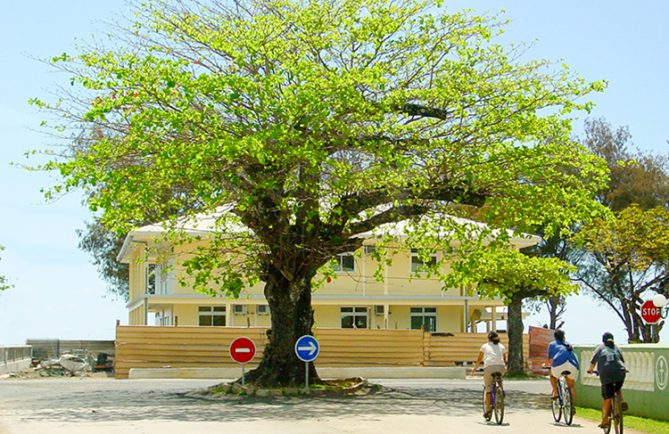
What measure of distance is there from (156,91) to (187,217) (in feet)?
14.5

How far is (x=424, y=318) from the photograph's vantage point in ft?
177

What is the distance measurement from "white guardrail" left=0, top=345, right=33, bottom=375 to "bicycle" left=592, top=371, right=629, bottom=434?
108ft

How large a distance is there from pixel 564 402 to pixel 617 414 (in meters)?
2.67

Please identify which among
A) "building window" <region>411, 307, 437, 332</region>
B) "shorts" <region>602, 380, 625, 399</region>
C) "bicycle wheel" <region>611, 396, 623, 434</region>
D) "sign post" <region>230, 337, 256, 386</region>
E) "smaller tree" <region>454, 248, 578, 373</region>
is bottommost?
"bicycle wheel" <region>611, 396, 623, 434</region>

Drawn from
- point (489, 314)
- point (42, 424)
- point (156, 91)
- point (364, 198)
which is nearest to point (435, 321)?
point (489, 314)

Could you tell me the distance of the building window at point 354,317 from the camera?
53594 millimetres

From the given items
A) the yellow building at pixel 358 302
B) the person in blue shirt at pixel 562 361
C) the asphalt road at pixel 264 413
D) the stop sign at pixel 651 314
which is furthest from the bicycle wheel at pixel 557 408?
the yellow building at pixel 358 302

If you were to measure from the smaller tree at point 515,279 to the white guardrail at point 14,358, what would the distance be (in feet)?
66.0

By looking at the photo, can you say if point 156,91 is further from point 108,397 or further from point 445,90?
point 108,397

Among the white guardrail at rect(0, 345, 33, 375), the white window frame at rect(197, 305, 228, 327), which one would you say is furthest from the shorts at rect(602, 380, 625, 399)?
the white window frame at rect(197, 305, 228, 327)

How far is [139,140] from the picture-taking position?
971 inches

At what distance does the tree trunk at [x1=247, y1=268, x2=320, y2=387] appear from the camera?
2933 centimetres

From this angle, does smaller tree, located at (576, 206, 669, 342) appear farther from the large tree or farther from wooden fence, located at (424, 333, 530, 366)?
the large tree

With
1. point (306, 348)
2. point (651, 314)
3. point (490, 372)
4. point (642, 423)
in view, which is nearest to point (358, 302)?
point (651, 314)
